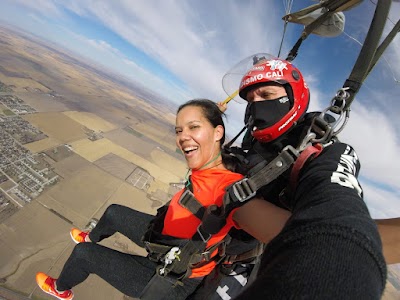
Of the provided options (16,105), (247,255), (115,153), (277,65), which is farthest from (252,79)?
(16,105)

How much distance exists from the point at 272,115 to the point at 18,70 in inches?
2524

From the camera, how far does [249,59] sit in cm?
269

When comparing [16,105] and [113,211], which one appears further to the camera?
[16,105]

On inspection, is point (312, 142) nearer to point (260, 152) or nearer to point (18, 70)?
point (260, 152)

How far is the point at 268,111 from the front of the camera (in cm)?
181

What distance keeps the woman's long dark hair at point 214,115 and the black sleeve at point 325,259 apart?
1.47 metres

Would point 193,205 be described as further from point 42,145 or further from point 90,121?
point 90,121

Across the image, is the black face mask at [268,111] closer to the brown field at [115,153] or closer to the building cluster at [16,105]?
the brown field at [115,153]

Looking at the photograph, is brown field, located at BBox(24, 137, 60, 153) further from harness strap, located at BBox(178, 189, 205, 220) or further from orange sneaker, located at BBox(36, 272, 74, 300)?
harness strap, located at BBox(178, 189, 205, 220)

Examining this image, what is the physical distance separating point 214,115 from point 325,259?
1.93 m

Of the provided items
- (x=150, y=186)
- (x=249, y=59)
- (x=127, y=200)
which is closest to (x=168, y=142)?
(x=150, y=186)

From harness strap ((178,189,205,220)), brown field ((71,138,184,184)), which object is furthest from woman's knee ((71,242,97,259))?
brown field ((71,138,184,184))

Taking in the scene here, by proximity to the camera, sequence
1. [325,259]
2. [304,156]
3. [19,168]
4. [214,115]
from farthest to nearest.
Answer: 1. [19,168]
2. [214,115]
3. [304,156]
4. [325,259]

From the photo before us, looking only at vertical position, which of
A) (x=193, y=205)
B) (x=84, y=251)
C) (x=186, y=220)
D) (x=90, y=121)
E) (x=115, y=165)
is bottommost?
(x=90, y=121)
